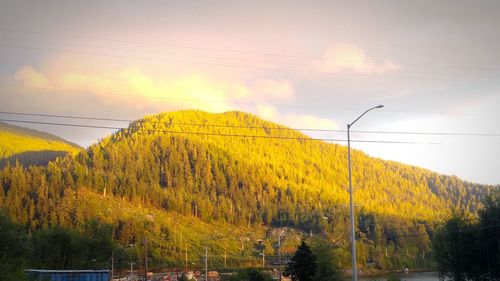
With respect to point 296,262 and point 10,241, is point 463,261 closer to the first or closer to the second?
point 296,262

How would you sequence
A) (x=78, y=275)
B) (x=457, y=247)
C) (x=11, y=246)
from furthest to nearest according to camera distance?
(x=78, y=275) → (x=457, y=247) → (x=11, y=246)

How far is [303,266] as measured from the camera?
69.4 m

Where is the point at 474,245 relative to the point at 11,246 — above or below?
below

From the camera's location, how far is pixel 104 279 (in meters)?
85.3

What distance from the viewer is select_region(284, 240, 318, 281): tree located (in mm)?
69312

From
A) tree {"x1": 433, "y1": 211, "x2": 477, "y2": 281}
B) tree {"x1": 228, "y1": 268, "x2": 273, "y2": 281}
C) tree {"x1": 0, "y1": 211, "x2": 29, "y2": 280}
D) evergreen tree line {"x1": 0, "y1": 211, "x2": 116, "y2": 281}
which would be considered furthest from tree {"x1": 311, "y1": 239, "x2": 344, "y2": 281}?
evergreen tree line {"x1": 0, "y1": 211, "x2": 116, "y2": 281}

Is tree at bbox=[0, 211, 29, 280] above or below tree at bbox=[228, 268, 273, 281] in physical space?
above

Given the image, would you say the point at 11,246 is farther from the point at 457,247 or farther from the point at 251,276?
the point at 457,247

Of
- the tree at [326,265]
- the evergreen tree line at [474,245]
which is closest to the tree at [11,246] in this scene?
the tree at [326,265]

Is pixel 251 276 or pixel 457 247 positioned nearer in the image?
pixel 457 247

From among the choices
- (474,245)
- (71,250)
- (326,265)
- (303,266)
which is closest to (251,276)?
(326,265)

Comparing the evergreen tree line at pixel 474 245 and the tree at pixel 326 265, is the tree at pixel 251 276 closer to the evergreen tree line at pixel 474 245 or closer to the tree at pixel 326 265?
the tree at pixel 326 265

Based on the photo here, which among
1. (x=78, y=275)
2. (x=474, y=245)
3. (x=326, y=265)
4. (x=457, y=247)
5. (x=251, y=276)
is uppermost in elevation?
(x=474, y=245)

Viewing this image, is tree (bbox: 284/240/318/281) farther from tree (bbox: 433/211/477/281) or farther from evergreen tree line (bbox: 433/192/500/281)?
evergreen tree line (bbox: 433/192/500/281)
